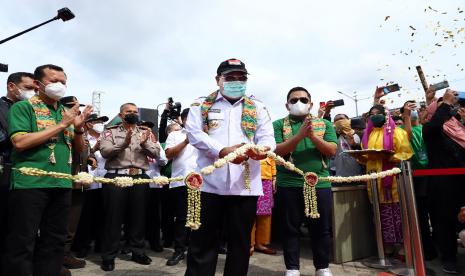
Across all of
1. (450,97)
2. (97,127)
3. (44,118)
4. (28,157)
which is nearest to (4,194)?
(28,157)

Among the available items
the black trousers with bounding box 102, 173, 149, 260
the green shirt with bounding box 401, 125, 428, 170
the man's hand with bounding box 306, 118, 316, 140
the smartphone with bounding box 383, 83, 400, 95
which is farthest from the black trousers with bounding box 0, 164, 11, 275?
the smartphone with bounding box 383, 83, 400, 95

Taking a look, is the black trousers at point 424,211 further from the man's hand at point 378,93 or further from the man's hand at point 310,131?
the man's hand at point 310,131

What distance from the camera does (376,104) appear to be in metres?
4.91

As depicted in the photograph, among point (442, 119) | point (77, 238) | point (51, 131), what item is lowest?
point (77, 238)

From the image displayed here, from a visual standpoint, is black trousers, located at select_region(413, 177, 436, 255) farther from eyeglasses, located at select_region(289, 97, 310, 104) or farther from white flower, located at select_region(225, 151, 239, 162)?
white flower, located at select_region(225, 151, 239, 162)

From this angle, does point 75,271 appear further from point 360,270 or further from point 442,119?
point 442,119

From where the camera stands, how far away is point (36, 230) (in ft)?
8.80

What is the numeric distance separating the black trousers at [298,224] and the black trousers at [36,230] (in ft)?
6.61

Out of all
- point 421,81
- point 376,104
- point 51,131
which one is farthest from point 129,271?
point 421,81

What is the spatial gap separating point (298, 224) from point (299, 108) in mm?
1157

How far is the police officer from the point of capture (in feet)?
13.6

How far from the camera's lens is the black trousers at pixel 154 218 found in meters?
5.14

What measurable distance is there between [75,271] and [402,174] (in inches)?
142

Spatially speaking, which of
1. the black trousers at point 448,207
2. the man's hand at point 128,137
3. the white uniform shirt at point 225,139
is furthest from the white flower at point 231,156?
the black trousers at point 448,207
